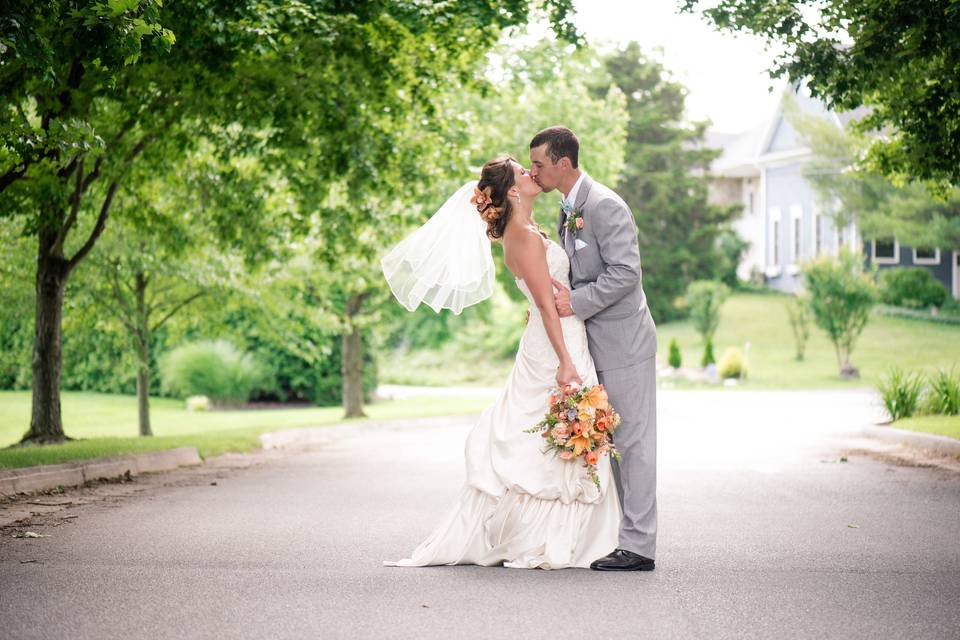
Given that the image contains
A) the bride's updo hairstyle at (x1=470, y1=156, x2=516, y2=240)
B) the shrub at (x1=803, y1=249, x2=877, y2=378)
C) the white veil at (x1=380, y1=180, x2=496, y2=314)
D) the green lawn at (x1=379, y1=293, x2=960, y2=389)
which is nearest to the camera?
the bride's updo hairstyle at (x1=470, y1=156, x2=516, y2=240)

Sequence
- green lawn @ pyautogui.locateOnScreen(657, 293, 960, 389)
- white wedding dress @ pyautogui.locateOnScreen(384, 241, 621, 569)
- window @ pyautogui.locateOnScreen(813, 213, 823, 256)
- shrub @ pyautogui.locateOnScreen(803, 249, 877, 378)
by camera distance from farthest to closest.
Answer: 1. window @ pyautogui.locateOnScreen(813, 213, 823, 256)
2. green lawn @ pyautogui.locateOnScreen(657, 293, 960, 389)
3. shrub @ pyautogui.locateOnScreen(803, 249, 877, 378)
4. white wedding dress @ pyautogui.locateOnScreen(384, 241, 621, 569)

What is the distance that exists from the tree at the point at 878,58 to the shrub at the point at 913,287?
3352 centimetres

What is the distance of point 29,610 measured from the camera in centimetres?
582

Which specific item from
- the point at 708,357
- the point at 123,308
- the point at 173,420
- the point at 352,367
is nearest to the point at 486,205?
the point at 123,308

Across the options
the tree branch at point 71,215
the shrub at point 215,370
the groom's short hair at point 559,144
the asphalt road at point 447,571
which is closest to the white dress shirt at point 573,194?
the groom's short hair at point 559,144

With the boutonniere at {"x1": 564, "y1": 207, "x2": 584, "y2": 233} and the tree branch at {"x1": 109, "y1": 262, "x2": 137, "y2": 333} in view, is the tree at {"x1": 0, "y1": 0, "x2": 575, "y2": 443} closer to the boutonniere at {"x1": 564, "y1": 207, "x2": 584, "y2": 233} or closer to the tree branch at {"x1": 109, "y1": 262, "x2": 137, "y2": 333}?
the tree branch at {"x1": 109, "y1": 262, "x2": 137, "y2": 333}

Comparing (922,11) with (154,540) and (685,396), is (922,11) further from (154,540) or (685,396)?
(685,396)

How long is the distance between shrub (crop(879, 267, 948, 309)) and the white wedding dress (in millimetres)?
41377

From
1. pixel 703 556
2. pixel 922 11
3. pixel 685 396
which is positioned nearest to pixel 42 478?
pixel 703 556

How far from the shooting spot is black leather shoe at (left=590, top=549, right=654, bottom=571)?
686 cm

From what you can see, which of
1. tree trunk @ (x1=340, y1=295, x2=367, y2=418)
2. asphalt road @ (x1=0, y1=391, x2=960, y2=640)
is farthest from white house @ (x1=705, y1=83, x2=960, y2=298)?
asphalt road @ (x1=0, y1=391, x2=960, y2=640)

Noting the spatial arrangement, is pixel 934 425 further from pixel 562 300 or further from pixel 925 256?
pixel 925 256

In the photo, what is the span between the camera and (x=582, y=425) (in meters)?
6.80

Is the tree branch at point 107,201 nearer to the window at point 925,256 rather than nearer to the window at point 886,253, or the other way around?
the window at point 886,253
